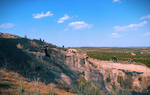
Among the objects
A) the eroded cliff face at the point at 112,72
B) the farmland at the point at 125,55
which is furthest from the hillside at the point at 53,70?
the farmland at the point at 125,55

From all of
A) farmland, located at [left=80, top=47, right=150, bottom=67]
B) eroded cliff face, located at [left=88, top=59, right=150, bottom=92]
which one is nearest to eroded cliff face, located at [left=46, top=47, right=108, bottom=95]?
eroded cliff face, located at [left=88, top=59, right=150, bottom=92]

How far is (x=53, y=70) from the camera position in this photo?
11.9 m

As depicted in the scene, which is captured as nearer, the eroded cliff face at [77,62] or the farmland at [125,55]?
the eroded cliff face at [77,62]

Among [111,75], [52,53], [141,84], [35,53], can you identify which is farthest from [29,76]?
[141,84]

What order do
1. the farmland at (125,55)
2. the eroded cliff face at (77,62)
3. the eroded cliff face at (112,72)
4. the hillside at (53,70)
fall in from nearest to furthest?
the hillside at (53,70)
the eroded cliff face at (77,62)
the eroded cliff face at (112,72)
the farmland at (125,55)

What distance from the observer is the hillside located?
7.80 m

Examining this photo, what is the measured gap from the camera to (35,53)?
12984 millimetres

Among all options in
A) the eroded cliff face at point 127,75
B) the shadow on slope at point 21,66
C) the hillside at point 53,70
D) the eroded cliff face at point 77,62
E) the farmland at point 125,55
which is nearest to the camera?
the hillside at point 53,70

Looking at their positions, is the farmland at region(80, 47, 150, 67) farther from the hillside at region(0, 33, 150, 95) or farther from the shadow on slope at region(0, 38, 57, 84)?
the shadow on slope at region(0, 38, 57, 84)

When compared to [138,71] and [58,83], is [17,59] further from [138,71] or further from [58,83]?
[138,71]

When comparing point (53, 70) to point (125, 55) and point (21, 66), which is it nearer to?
point (21, 66)

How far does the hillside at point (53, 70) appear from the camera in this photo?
307 inches

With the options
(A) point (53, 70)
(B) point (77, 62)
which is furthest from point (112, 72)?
(A) point (53, 70)

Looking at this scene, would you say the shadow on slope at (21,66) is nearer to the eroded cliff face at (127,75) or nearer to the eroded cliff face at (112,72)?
the eroded cliff face at (112,72)
